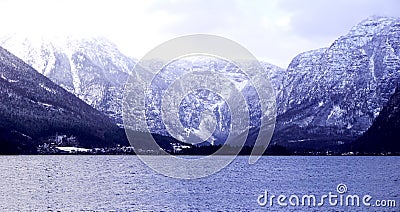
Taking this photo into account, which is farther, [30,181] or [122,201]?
[30,181]

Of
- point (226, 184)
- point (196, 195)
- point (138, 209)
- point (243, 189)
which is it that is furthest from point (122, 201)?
point (226, 184)

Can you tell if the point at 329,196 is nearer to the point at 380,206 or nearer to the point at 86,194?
the point at 380,206

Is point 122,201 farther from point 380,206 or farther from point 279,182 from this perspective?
point 279,182

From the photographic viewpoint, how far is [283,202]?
3900 inches

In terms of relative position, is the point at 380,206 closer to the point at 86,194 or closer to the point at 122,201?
the point at 122,201

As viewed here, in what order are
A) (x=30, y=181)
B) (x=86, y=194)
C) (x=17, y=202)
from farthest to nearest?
(x=30, y=181), (x=86, y=194), (x=17, y=202)

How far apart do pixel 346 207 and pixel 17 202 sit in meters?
46.8

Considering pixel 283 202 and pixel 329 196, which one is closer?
pixel 283 202

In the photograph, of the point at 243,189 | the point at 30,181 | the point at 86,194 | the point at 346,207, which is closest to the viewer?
the point at 346,207

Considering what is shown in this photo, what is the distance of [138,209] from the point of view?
9056 centimetres

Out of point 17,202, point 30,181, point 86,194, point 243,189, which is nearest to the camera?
point 17,202

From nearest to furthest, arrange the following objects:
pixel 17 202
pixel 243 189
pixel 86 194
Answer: pixel 17 202, pixel 86 194, pixel 243 189

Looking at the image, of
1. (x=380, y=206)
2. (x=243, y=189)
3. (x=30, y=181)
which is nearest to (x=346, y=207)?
(x=380, y=206)

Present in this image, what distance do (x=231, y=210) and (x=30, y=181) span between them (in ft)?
196
